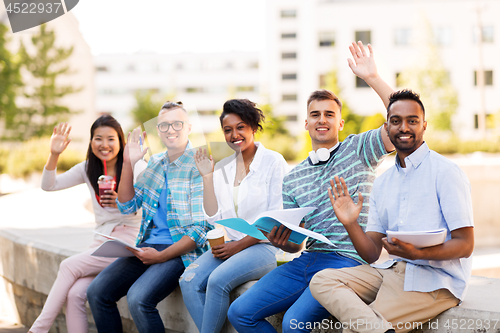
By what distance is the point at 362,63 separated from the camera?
3.15 metres

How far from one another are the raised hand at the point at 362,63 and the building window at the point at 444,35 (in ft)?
114

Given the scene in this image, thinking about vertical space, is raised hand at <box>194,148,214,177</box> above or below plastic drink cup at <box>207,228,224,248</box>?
above

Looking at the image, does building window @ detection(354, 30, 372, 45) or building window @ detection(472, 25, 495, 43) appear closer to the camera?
building window @ detection(472, 25, 495, 43)

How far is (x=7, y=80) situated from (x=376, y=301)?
24358mm

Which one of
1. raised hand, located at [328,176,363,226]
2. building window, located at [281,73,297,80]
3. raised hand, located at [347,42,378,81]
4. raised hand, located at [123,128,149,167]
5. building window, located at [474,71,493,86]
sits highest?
building window, located at [281,73,297,80]

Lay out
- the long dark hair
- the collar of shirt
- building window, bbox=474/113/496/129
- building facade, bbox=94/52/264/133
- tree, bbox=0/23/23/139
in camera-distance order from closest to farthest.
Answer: the collar of shirt
the long dark hair
tree, bbox=0/23/23/139
building window, bbox=474/113/496/129
building facade, bbox=94/52/264/133

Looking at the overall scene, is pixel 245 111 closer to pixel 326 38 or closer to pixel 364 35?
pixel 364 35

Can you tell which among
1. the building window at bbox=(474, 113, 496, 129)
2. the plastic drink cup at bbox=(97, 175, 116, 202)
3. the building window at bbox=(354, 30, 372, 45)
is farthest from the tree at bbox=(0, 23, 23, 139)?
the building window at bbox=(474, 113, 496, 129)

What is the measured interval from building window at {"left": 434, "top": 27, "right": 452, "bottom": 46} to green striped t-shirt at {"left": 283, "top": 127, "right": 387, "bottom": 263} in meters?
35.2

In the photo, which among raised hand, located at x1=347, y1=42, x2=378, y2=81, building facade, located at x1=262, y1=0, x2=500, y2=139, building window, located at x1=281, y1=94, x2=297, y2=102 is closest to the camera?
raised hand, located at x1=347, y1=42, x2=378, y2=81

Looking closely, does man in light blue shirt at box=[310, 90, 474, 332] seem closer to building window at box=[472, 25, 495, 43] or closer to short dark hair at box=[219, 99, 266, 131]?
short dark hair at box=[219, 99, 266, 131]

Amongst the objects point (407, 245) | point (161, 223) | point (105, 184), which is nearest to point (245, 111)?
point (161, 223)

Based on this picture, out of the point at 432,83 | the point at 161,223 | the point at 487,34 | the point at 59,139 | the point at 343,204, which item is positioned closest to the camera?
the point at 343,204

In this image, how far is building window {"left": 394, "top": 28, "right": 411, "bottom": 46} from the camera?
34625 millimetres
